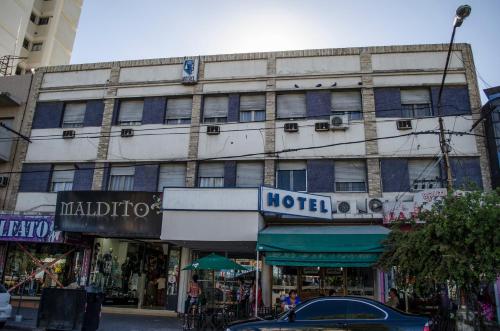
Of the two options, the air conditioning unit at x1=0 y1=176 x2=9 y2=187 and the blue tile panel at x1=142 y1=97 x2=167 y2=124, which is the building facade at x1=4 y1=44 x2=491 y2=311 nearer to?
the blue tile panel at x1=142 y1=97 x2=167 y2=124

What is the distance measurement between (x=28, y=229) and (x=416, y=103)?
17510mm

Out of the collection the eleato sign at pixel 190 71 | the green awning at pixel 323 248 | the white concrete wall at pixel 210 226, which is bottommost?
the green awning at pixel 323 248

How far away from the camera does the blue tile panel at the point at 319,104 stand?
695 inches

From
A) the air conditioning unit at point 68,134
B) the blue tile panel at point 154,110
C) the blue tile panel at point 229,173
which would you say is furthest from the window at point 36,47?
the blue tile panel at point 229,173

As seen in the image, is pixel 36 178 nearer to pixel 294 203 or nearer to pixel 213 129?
pixel 213 129

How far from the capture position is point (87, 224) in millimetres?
15508

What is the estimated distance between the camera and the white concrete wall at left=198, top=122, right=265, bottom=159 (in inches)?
691

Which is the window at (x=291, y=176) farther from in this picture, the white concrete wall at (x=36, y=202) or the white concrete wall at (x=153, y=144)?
the white concrete wall at (x=36, y=202)

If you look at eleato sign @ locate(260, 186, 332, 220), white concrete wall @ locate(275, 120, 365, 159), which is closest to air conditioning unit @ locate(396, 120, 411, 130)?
white concrete wall @ locate(275, 120, 365, 159)

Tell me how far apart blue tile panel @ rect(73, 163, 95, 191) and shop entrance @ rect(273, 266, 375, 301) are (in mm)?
9375

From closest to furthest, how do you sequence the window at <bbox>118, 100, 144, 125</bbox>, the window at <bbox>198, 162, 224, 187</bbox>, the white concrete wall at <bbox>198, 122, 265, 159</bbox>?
the white concrete wall at <bbox>198, 122, 265, 159</bbox>
the window at <bbox>198, 162, 224, 187</bbox>
the window at <bbox>118, 100, 144, 125</bbox>

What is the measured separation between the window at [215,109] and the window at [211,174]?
219cm

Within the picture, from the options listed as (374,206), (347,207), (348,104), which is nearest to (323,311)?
(347,207)

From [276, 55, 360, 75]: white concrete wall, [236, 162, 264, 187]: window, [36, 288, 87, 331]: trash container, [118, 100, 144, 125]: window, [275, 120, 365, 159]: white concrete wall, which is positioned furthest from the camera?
[118, 100, 144, 125]: window
